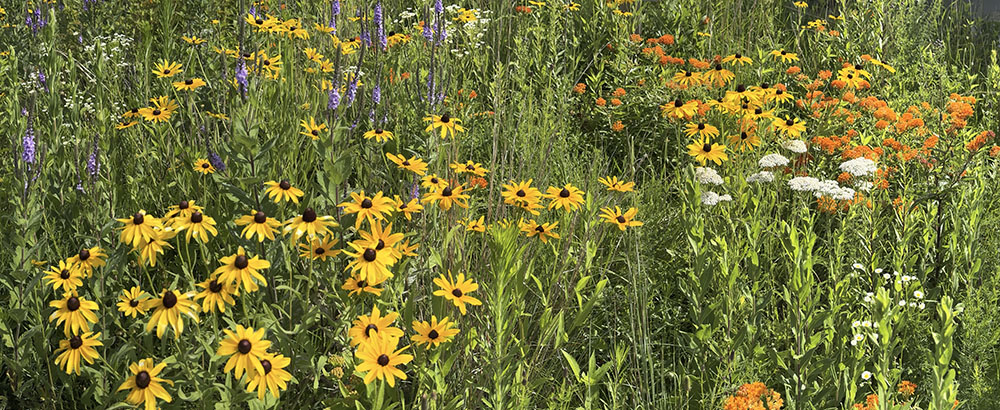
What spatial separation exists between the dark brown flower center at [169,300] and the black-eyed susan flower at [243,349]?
150 mm

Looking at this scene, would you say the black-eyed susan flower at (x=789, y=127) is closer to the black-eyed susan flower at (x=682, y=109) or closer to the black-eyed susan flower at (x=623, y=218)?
the black-eyed susan flower at (x=682, y=109)

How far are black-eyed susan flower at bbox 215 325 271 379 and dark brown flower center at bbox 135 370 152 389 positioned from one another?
→ 179mm

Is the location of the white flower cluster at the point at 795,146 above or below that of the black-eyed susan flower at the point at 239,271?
below

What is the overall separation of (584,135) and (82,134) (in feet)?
7.14

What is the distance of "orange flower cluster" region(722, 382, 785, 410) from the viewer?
70.5 inches

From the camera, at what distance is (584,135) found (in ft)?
12.6

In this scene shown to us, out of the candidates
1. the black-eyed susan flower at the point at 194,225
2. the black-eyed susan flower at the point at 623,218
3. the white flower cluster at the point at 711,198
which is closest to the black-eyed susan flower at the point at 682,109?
the white flower cluster at the point at 711,198

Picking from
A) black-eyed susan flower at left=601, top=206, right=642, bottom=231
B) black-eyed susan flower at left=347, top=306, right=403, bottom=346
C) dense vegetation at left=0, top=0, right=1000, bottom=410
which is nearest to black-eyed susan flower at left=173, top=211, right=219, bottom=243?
dense vegetation at left=0, top=0, right=1000, bottom=410

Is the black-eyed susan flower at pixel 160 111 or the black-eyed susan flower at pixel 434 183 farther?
the black-eyed susan flower at pixel 160 111

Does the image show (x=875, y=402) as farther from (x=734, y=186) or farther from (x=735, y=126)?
(x=735, y=126)

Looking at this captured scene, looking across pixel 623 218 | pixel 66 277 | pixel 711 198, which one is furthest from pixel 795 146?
pixel 66 277

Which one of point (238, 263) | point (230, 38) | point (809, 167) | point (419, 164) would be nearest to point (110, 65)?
point (230, 38)

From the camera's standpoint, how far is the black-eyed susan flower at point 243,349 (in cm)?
149

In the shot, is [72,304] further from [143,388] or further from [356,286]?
[356,286]
